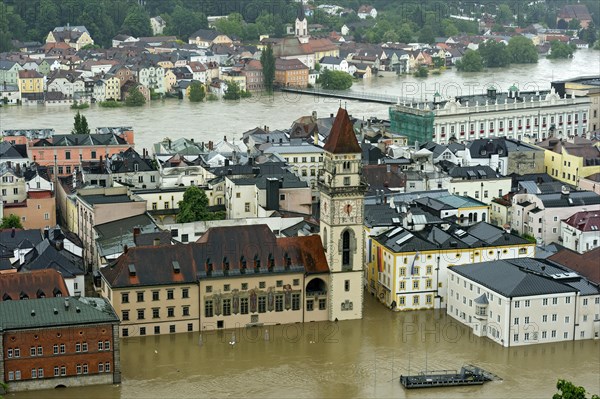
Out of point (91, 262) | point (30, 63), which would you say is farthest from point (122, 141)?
point (30, 63)

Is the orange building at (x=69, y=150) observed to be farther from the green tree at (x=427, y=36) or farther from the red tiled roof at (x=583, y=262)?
the green tree at (x=427, y=36)

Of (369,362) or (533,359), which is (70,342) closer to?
(369,362)

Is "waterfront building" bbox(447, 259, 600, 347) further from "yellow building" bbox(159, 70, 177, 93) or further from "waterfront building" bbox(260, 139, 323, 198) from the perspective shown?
"yellow building" bbox(159, 70, 177, 93)

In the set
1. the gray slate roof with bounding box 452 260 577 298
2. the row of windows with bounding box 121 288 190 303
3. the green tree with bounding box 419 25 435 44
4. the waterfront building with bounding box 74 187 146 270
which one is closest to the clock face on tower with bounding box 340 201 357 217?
the gray slate roof with bounding box 452 260 577 298

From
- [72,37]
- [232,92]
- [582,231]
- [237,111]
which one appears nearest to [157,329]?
[582,231]

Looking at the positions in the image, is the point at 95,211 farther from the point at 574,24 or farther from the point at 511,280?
the point at 574,24

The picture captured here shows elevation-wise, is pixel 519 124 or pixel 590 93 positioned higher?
pixel 590 93

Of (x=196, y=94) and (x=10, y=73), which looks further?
(x=10, y=73)
